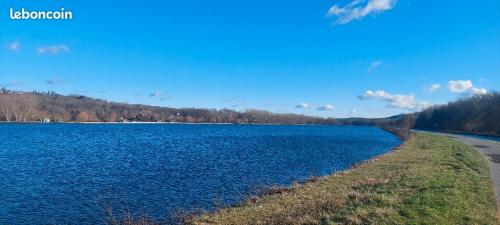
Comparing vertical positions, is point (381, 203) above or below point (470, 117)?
below

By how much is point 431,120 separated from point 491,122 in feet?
194

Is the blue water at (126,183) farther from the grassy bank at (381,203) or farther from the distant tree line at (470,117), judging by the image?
the distant tree line at (470,117)

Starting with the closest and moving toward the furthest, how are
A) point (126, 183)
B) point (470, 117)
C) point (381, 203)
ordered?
1. point (381, 203)
2. point (126, 183)
3. point (470, 117)

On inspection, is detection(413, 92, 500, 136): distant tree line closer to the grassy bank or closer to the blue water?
the blue water

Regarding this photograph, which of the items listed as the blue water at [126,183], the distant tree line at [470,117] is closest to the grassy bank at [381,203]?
the blue water at [126,183]

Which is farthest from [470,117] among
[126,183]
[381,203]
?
[381,203]

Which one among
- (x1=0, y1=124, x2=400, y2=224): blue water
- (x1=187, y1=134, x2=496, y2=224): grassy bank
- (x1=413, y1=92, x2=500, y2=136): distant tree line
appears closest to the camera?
(x1=187, y1=134, x2=496, y2=224): grassy bank

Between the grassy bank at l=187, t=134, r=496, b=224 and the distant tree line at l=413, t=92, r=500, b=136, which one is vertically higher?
the distant tree line at l=413, t=92, r=500, b=136

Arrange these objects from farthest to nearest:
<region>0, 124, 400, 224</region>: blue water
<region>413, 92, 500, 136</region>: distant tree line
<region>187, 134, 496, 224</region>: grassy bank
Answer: <region>413, 92, 500, 136</region>: distant tree line
<region>0, 124, 400, 224</region>: blue water
<region>187, 134, 496, 224</region>: grassy bank

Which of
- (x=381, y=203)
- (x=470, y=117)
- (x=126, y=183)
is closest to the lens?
(x=381, y=203)

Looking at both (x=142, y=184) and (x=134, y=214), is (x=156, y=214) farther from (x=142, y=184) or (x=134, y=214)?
(x=142, y=184)

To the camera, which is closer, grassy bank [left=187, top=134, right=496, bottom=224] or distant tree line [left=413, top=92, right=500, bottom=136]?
grassy bank [left=187, top=134, right=496, bottom=224]

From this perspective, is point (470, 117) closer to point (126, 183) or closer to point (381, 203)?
point (126, 183)

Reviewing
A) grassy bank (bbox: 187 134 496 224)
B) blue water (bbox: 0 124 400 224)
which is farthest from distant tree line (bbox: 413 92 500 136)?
grassy bank (bbox: 187 134 496 224)
